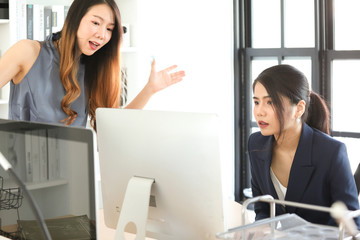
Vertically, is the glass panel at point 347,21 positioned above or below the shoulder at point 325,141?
above

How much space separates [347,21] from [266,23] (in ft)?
2.07

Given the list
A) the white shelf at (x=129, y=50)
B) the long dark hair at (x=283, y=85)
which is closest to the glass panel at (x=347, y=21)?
the white shelf at (x=129, y=50)

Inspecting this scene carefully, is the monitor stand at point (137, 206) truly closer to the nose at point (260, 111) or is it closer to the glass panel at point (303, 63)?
the nose at point (260, 111)

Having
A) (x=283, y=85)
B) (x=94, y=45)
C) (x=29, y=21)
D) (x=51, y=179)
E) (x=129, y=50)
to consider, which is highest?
(x=29, y=21)

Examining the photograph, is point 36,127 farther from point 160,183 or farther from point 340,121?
point 340,121

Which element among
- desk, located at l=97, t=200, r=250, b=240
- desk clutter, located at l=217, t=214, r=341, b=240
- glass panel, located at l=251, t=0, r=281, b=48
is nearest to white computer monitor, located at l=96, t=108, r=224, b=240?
desk clutter, located at l=217, t=214, r=341, b=240

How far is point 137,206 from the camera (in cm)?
158

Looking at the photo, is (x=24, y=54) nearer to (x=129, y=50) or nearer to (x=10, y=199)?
(x=10, y=199)

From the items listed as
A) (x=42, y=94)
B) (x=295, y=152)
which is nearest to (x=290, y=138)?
(x=295, y=152)

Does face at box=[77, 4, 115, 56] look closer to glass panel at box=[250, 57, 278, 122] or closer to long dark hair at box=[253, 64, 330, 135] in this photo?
long dark hair at box=[253, 64, 330, 135]

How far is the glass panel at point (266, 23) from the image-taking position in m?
4.09

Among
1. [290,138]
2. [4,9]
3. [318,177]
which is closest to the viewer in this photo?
[318,177]

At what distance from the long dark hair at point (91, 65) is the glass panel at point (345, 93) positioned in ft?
6.12

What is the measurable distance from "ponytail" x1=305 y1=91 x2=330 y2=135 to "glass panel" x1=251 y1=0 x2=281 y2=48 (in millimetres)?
2047
